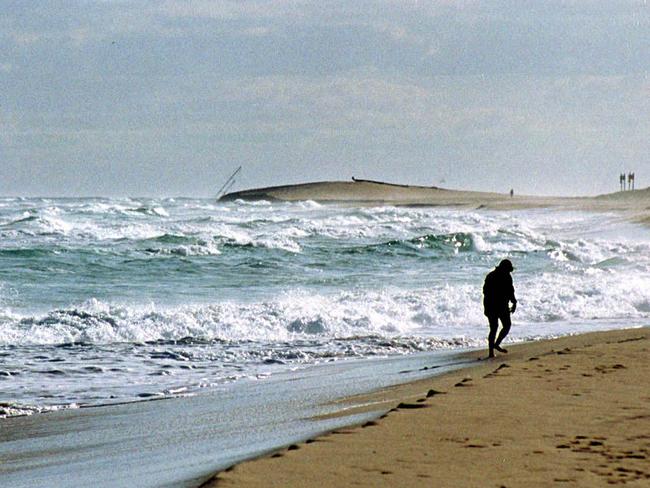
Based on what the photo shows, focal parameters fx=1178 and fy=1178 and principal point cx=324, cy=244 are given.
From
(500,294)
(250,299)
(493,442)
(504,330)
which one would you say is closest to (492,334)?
(504,330)

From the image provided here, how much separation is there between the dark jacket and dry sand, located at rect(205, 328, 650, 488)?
16.6 ft

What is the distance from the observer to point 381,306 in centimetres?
2106

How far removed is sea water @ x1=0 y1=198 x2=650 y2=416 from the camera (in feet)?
46.5

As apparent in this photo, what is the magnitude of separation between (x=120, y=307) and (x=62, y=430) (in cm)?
1081

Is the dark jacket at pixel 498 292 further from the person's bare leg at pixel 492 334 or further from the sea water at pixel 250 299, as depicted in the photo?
the sea water at pixel 250 299

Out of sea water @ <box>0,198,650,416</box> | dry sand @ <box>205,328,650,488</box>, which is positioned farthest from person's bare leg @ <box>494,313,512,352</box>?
dry sand @ <box>205,328,650,488</box>

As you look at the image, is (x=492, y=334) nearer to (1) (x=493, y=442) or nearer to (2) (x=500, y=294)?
(2) (x=500, y=294)

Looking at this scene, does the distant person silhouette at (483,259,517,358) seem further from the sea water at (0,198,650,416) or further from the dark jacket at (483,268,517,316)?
the sea water at (0,198,650,416)

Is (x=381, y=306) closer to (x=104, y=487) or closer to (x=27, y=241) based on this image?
(x=104, y=487)

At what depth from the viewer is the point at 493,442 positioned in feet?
22.5

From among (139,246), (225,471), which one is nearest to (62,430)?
(225,471)

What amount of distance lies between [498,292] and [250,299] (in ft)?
27.5

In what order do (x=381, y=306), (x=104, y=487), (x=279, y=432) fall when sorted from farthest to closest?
1. (x=381, y=306)
2. (x=279, y=432)
3. (x=104, y=487)

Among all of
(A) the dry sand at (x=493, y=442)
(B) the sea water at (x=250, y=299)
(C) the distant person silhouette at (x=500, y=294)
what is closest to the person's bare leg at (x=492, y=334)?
(C) the distant person silhouette at (x=500, y=294)
